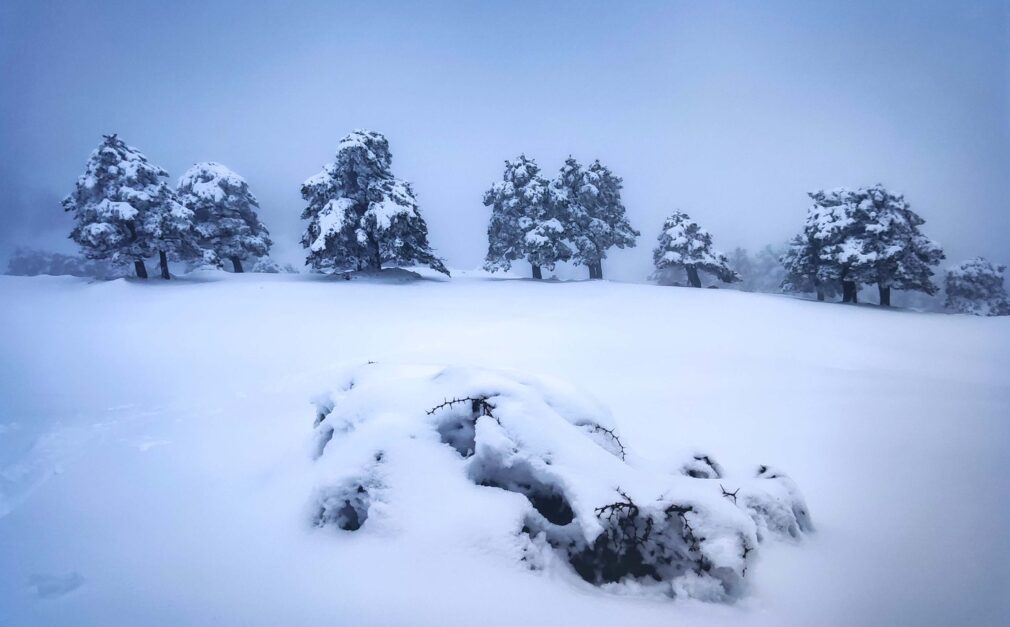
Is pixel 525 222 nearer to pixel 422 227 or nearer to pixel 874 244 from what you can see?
pixel 422 227

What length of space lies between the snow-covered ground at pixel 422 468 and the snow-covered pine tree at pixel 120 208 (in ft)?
13.6

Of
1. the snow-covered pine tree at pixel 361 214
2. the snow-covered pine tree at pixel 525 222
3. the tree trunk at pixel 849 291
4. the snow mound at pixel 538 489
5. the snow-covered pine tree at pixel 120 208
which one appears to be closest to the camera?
the snow mound at pixel 538 489

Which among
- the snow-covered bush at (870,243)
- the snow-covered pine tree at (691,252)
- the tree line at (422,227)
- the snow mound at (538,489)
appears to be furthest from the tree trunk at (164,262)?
the snow-covered bush at (870,243)

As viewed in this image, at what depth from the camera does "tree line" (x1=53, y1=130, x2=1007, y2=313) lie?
17516mm

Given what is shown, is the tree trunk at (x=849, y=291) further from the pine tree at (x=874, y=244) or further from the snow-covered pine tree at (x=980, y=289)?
the snow-covered pine tree at (x=980, y=289)

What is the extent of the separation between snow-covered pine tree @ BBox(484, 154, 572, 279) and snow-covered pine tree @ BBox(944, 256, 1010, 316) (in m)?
30.3

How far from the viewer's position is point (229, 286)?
1619 centimetres

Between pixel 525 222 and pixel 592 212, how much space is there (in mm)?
7187

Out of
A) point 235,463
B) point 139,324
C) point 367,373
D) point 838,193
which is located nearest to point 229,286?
point 139,324

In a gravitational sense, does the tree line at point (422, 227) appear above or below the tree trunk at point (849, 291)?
above

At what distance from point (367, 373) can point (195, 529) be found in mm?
2028

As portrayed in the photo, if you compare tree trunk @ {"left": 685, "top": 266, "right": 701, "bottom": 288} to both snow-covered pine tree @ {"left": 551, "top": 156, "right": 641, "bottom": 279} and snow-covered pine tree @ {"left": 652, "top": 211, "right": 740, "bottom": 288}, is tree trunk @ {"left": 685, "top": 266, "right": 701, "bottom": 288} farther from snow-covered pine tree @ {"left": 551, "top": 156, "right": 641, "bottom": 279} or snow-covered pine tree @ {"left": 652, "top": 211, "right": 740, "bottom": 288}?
snow-covered pine tree @ {"left": 551, "top": 156, "right": 641, "bottom": 279}

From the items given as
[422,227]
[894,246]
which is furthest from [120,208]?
[894,246]

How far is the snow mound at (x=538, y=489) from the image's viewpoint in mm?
2771
